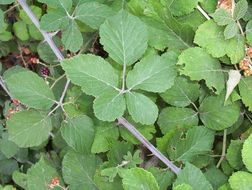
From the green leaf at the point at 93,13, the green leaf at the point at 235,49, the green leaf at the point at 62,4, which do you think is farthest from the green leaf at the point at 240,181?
the green leaf at the point at 62,4

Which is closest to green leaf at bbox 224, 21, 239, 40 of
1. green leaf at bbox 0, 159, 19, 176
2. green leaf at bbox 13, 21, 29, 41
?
green leaf at bbox 13, 21, 29, 41

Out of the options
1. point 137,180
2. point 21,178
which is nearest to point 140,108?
point 137,180

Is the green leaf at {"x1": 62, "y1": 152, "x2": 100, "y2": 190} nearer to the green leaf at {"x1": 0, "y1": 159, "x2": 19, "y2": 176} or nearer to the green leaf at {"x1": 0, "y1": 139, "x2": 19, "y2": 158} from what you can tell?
the green leaf at {"x1": 0, "y1": 139, "x2": 19, "y2": 158}

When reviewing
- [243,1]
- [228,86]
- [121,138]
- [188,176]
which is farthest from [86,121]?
[243,1]

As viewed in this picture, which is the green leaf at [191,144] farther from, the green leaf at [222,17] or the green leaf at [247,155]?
the green leaf at [222,17]

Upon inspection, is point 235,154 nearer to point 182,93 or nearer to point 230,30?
point 182,93

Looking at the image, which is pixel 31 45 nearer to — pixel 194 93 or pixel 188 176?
pixel 194 93

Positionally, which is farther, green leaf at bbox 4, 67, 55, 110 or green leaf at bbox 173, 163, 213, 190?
green leaf at bbox 4, 67, 55, 110
